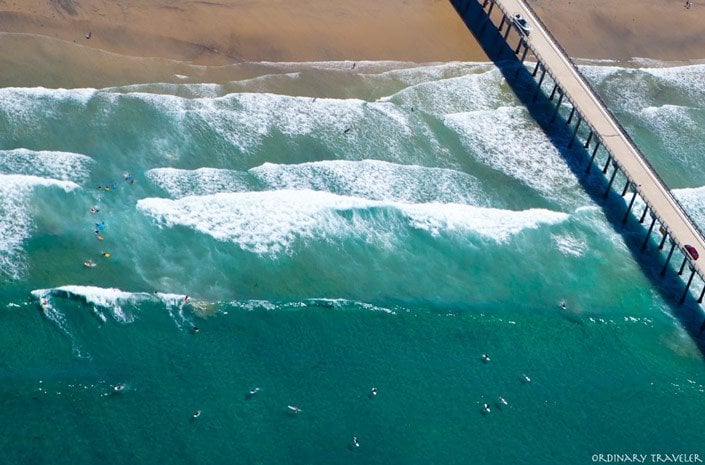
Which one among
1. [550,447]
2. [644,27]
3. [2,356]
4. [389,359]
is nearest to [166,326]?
[2,356]

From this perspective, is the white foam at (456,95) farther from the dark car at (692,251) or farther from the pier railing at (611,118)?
A: the dark car at (692,251)

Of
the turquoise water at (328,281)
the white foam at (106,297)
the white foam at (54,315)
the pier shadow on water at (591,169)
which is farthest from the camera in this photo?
the pier shadow on water at (591,169)

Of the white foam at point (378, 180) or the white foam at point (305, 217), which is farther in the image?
the white foam at point (378, 180)

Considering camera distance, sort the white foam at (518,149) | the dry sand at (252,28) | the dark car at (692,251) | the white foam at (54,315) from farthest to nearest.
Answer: the dry sand at (252,28) < the white foam at (518,149) < the dark car at (692,251) < the white foam at (54,315)

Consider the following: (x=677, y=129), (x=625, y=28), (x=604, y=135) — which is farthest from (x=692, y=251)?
(x=625, y=28)

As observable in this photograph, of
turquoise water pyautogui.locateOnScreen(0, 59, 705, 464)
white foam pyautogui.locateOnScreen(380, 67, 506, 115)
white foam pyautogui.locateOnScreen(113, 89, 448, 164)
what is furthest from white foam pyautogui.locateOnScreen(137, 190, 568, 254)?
white foam pyautogui.locateOnScreen(380, 67, 506, 115)

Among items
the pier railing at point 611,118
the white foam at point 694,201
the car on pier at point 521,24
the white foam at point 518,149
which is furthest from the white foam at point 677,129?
the car on pier at point 521,24
